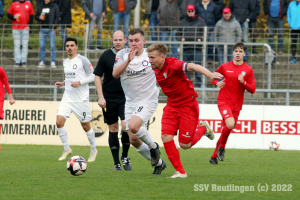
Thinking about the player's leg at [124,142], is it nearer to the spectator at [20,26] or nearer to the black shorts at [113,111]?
the black shorts at [113,111]

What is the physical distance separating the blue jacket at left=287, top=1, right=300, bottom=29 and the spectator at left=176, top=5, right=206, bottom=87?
291 cm

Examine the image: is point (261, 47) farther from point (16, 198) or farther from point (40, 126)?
point (16, 198)

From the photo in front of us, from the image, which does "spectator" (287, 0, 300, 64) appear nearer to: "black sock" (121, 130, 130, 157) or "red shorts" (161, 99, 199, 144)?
"black sock" (121, 130, 130, 157)

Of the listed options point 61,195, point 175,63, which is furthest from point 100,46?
point 61,195

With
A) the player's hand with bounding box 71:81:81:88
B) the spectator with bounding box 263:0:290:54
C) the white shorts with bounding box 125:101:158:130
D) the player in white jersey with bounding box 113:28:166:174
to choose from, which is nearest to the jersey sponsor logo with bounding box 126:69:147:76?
the player in white jersey with bounding box 113:28:166:174

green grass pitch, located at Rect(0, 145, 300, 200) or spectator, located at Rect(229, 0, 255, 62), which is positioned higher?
spectator, located at Rect(229, 0, 255, 62)

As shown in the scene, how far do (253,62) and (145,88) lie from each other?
350 inches

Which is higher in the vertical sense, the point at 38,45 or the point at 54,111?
the point at 38,45

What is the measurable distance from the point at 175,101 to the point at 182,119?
0.98ft

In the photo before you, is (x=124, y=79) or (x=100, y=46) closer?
(x=124, y=79)

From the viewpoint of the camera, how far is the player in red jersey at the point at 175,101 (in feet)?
21.8

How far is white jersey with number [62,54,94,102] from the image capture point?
10172 mm

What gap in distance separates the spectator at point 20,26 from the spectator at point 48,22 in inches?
18.2

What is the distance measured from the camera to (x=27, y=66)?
630 inches
